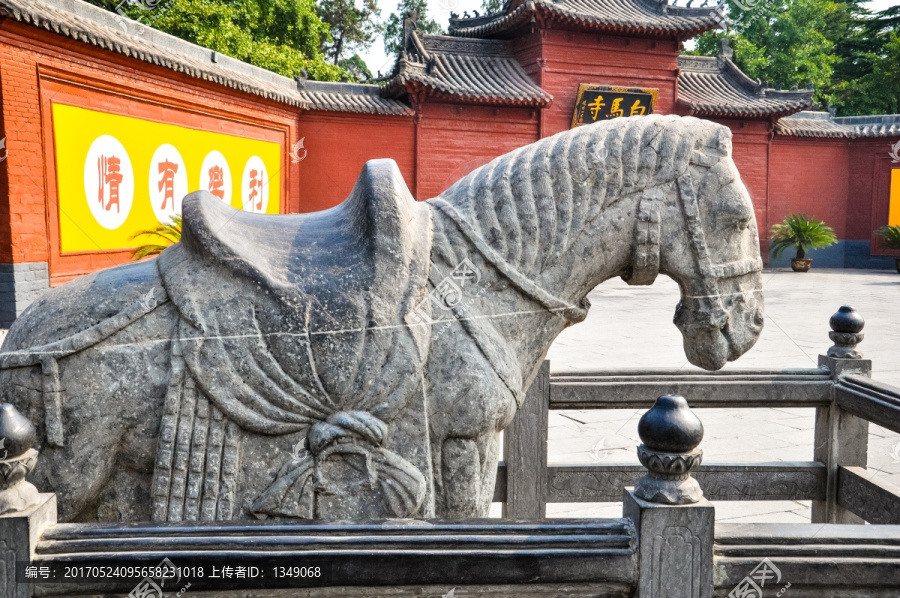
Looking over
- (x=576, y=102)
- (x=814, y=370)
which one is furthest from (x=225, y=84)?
(x=814, y=370)

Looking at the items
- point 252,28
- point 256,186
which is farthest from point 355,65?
point 256,186

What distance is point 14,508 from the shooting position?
1.13 meters

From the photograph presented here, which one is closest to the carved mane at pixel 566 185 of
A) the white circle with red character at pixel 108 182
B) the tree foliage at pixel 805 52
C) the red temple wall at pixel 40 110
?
the red temple wall at pixel 40 110

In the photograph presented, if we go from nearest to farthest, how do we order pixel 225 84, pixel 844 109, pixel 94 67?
pixel 94 67 < pixel 225 84 < pixel 844 109

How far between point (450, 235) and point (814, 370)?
171 cm

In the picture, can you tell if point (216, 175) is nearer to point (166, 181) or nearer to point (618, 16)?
point (166, 181)

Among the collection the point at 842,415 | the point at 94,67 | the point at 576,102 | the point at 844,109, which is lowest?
the point at 842,415

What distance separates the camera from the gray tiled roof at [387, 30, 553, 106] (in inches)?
524

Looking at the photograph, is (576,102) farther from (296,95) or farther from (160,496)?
(160,496)

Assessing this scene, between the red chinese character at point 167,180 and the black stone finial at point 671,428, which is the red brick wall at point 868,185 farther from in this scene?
the black stone finial at point 671,428

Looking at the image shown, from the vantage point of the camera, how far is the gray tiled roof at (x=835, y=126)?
1700 centimetres

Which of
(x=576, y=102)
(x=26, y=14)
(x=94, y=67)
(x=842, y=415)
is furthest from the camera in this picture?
(x=576, y=102)

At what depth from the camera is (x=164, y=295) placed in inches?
62.5

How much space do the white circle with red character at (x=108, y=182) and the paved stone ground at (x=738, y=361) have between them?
16.9 ft
